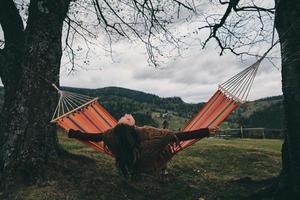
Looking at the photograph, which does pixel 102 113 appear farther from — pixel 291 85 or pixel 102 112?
pixel 291 85

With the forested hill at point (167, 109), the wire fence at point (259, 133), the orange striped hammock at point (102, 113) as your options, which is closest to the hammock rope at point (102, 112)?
the orange striped hammock at point (102, 113)

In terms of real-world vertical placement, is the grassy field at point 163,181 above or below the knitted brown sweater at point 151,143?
below

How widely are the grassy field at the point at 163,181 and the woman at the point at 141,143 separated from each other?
4.32ft

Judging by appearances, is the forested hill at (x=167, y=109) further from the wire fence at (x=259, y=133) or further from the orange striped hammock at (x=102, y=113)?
the orange striped hammock at (x=102, y=113)

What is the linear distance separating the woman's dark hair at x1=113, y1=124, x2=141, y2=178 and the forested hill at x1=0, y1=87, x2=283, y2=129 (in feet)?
162

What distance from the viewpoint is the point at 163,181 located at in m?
6.88

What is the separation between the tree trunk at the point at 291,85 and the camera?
493 cm

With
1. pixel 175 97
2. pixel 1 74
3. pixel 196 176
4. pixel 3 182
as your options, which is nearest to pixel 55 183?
pixel 3 182

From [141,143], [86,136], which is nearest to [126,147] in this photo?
[141,143]

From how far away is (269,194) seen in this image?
5.67m

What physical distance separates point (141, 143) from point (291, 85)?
2.17 meters

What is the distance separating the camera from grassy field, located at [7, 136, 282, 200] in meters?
5.76

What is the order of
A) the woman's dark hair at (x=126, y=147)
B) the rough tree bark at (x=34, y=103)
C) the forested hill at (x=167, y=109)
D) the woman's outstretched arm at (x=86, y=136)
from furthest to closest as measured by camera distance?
the forested hill at (x=167, y=109) < the rough tree bark at (x=34, y=103) < the woman's outstretched arm at (x=86, y=136) < the woman's dark hair at (x=126, y=147)

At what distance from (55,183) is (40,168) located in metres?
0.33
